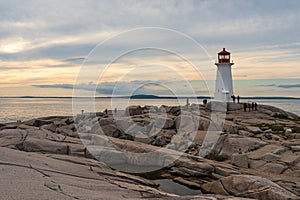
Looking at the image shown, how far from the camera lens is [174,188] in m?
15.8

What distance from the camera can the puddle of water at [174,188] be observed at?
15.2m

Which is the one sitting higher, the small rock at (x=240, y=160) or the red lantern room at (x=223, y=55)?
the red lantern room at (x=223, y=55)

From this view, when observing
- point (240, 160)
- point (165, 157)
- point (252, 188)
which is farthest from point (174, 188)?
point (240, 160)

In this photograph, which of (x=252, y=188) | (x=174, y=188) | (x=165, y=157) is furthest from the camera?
(x=165, y=157)

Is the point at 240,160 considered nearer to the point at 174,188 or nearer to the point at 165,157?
the point at 165,157

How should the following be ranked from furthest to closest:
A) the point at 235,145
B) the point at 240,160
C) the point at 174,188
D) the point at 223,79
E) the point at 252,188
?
1. the point at 223,79
2. the point at 235,145
3. the point at 240,160
4. the point at 174,188
5. the point at 252,188

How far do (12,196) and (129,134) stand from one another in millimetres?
19362

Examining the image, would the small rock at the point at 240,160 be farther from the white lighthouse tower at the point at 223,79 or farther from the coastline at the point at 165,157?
the white lighthouse tower at the point at 223,79

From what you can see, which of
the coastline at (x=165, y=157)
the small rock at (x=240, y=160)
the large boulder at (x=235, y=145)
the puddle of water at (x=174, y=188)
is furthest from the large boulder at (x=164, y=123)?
the puddle of water at (x=174, y=188)

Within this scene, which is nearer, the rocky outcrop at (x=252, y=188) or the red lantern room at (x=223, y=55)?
the rocky outcrop at (x=252, y=188)

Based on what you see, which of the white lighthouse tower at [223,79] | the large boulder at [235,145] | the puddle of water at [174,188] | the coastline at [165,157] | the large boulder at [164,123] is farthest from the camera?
the white lighthouse tower at [223,79]

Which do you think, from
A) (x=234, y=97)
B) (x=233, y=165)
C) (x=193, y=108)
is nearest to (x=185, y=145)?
(x=233, y=165)

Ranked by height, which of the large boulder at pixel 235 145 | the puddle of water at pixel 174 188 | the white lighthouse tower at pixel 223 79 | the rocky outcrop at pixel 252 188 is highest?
the white lighthouse tower at pixel 223 79

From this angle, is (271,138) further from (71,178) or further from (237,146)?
(71,178)
